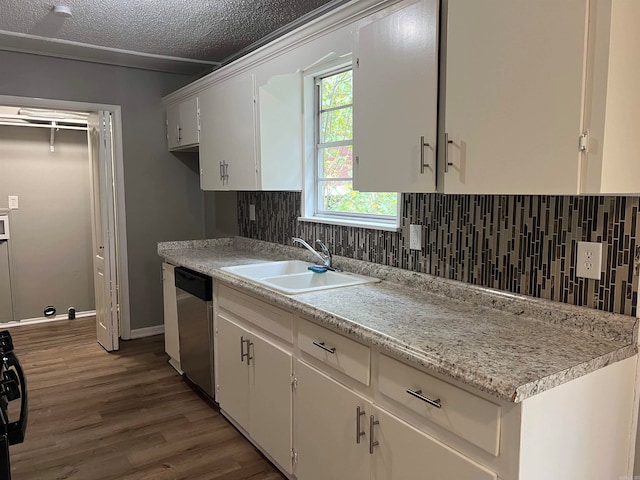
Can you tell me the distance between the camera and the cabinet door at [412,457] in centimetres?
135

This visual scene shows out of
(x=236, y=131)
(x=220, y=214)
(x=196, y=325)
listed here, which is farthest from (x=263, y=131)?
(x=220, y=214)

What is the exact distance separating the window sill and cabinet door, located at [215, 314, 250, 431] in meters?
0.80

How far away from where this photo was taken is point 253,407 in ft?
8.20

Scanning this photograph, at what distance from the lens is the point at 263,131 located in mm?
2949

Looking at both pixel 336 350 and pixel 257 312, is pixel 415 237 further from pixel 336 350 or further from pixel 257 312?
pixel 257 312

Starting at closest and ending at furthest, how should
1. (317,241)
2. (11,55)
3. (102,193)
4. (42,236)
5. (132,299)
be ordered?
(317,241), (11,55), (102,193), (132,299), (42,236)

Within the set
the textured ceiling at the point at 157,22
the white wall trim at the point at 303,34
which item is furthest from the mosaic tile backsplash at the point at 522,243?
the textured ceiling at the point at 157,22

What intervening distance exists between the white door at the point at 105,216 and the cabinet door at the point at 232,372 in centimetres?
172

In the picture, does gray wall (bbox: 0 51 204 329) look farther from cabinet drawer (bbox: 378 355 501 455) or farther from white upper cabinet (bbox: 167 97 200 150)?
cabinet drawer (bbox: 378 355 501 455)

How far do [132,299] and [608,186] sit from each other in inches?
160

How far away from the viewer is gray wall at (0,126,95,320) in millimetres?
4852

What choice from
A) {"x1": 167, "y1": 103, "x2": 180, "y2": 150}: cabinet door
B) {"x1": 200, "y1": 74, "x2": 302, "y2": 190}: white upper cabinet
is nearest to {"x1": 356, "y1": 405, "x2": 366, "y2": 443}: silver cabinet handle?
{"x1": 200, "y1": 74, "x2": 302, "y2": 190}: white upper cabinet

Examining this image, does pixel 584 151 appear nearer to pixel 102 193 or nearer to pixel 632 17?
pixel 632 17

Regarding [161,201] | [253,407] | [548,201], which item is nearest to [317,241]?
[253,407]
